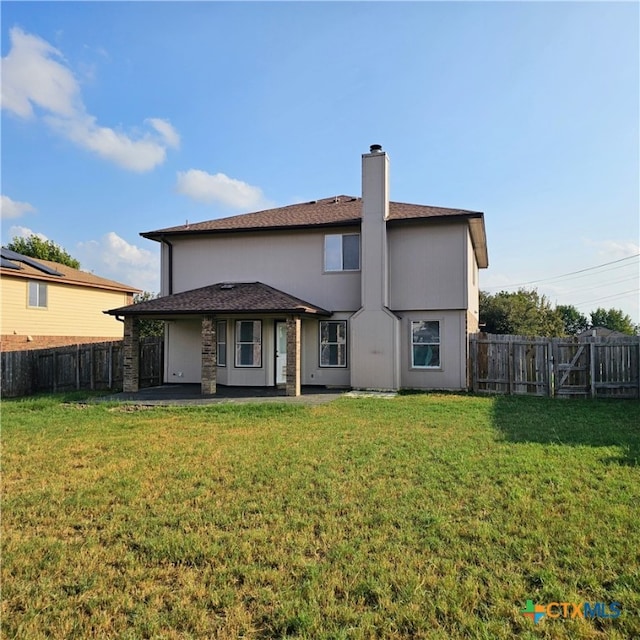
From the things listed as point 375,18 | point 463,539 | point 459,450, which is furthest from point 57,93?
point 463,539

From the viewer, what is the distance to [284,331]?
15.4 m

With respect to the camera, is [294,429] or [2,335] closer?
[294,429]

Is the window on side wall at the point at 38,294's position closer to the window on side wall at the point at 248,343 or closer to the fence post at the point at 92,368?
the fence post at the point at 92,368

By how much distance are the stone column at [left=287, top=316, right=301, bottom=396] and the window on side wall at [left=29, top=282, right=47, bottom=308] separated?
1294 cm

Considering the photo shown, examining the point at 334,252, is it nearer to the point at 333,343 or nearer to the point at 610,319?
the point at 333,343

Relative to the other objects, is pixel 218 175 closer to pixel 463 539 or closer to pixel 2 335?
pixel 2 335

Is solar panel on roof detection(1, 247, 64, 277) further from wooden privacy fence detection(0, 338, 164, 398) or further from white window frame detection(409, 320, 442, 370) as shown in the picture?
white window frame detection(409, 320, 442, 370)

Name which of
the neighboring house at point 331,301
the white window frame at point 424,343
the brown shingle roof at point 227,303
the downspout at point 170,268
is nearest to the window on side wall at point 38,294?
the neighboring house at point 331,301

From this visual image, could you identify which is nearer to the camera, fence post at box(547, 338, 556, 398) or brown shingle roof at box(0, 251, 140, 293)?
fence post at box(547, 338, 556, 398)

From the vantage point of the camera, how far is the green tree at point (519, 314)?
1345 inches

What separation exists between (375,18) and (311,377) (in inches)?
408

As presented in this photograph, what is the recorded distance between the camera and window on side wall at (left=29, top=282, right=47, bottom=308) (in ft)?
63.6

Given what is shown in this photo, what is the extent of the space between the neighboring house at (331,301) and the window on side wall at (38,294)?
6.99 meters

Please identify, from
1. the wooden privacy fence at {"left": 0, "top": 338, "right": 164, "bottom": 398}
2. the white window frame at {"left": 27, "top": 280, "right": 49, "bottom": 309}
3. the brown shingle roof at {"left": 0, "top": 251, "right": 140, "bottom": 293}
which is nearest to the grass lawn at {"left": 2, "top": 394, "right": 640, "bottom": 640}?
the wooden privacy fence at {"left": 0, "top": 338, "right": 164, "bottom": 398}
